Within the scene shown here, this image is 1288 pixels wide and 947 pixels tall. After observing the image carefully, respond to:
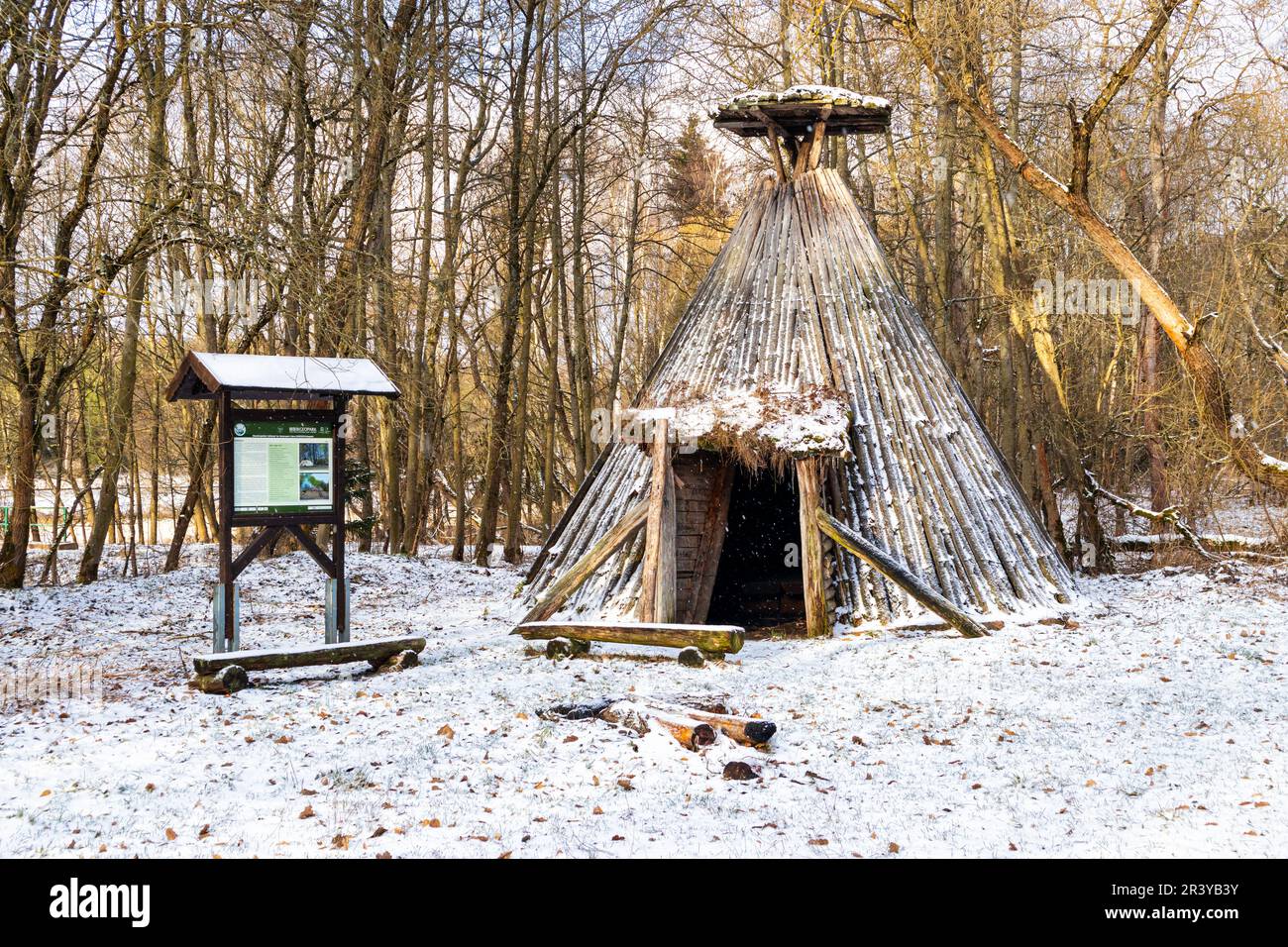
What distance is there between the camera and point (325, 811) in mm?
4848

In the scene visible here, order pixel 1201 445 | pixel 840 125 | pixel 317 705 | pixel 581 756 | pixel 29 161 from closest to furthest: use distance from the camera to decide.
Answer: pixel 581 756 → pixel 317 705 → pixel 29 161 → pixel 1201 445 → pixel 840 125

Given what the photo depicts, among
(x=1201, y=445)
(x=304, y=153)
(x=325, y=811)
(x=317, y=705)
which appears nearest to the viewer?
(x=325, y=811)

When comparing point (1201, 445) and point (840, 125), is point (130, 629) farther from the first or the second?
point (1201, 445)

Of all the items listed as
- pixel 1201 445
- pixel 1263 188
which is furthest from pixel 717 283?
pixel 1263 188

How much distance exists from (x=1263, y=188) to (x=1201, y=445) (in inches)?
148

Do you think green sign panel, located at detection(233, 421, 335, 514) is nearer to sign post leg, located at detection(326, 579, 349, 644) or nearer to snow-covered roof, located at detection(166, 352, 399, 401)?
snow-covered roof, located at detection(166, 352, 399, 401)

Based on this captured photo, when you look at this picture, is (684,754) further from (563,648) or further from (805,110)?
(805,110)

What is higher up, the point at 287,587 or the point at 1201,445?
the point at 1201,445

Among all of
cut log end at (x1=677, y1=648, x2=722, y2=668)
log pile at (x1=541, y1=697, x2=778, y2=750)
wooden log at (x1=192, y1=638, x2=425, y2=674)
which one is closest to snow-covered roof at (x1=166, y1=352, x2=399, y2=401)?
wooden log at (x1=192, y1=638, x2=425, y2=674)

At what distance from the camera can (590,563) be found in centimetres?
995

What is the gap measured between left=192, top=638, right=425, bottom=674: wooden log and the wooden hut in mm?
1744

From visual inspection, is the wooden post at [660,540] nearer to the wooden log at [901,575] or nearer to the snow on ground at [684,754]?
the snow on ground at [684,754]
